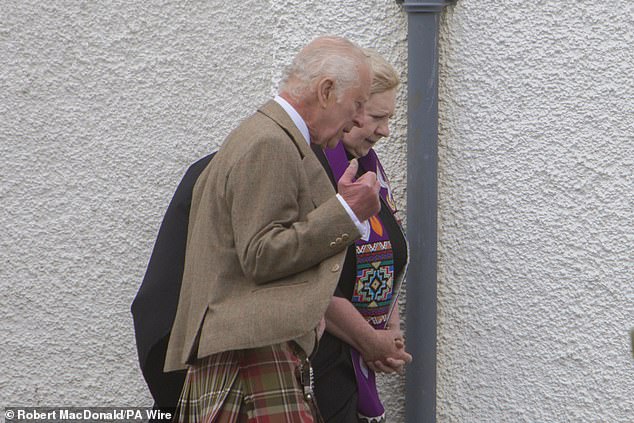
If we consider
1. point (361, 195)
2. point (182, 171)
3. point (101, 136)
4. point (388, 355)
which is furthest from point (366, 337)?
point (101, 136)

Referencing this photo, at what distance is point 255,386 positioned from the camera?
8.64ft

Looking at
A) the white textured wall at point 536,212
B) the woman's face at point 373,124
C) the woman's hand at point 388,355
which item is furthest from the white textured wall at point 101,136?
the woman's hand at point 388,355

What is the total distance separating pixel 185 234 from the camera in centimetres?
303

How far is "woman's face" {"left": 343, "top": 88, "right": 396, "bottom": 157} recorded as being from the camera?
127 inches

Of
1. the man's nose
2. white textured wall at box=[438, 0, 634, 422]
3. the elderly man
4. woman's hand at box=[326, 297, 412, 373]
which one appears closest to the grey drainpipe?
white textured wall at box=[438, 0, 634, 422]

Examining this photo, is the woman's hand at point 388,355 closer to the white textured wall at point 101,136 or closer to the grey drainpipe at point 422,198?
the grey drainpipe at point 422,198

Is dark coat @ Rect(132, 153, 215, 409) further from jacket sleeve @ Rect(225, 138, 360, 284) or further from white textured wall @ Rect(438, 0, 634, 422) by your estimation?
white textured wall @ Rect(438, 0, 634, 422)

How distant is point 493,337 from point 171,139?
133cm

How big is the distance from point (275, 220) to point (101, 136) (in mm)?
1405

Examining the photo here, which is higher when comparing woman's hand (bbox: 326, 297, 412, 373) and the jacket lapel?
the jacket lapel

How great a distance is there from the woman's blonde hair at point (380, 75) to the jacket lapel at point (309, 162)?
613mm

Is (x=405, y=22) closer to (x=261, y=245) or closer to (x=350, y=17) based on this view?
(x=350, y=17)

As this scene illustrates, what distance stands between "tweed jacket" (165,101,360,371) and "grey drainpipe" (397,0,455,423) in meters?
1.06

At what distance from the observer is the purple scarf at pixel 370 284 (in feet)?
10.5
